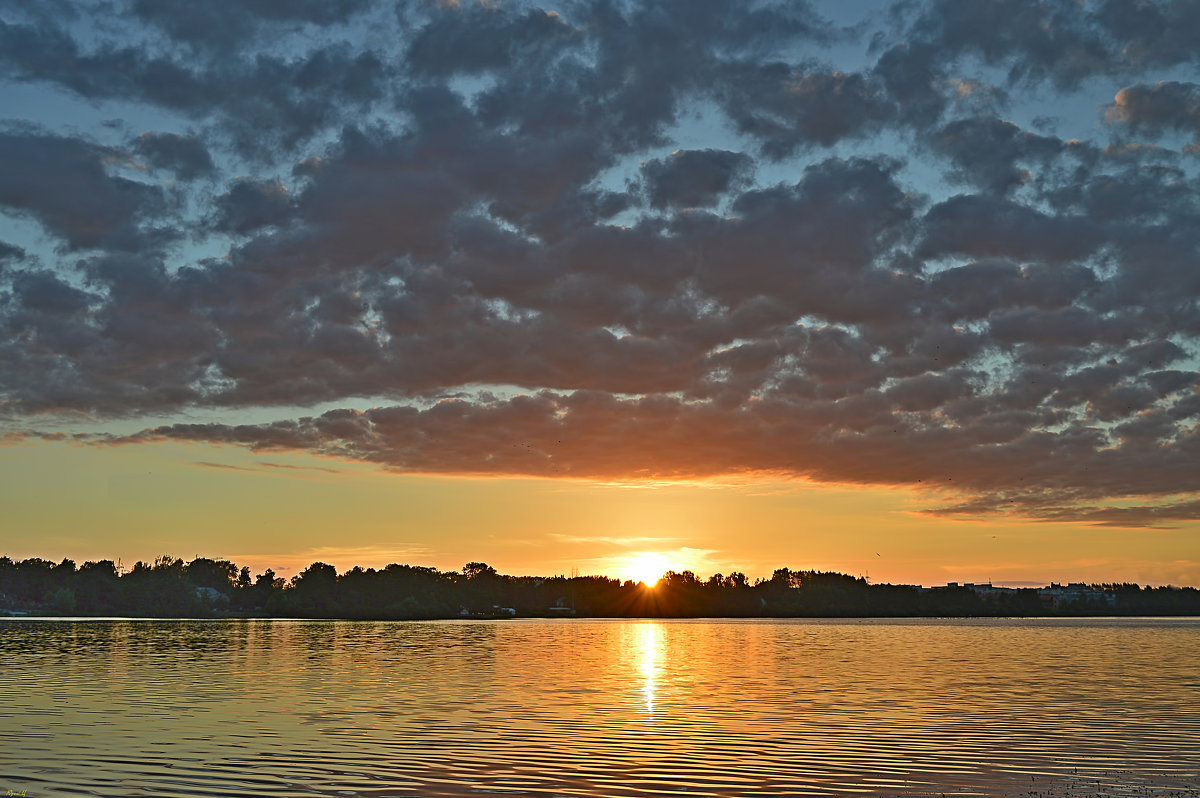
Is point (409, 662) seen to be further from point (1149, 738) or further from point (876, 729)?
point (1149, 738)

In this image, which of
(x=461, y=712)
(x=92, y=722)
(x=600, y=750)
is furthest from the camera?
(x=461, y=712)

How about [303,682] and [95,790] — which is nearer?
[95,790]

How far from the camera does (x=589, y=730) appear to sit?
140 ft

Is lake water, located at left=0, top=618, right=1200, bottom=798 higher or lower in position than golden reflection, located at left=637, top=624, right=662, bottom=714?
higher

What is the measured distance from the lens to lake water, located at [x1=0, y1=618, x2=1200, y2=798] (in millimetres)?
30344

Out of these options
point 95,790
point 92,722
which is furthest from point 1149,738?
point 92,722

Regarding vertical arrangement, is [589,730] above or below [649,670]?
A: above

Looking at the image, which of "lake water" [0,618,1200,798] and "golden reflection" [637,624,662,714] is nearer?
"lake water" [0,618,1200,798]

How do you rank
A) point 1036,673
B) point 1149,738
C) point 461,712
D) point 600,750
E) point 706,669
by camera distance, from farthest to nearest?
1. point 706,669
2. point 1036,673
3. point 461,712
4. point 1149,738
5. point 600,750

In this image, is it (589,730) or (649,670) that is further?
(649,670)

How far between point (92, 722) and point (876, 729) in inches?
1270

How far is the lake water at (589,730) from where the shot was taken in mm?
30344

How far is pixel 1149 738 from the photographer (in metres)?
40.2

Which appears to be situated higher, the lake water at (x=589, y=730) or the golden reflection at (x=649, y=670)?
the lake water at (x=589, y=730)
